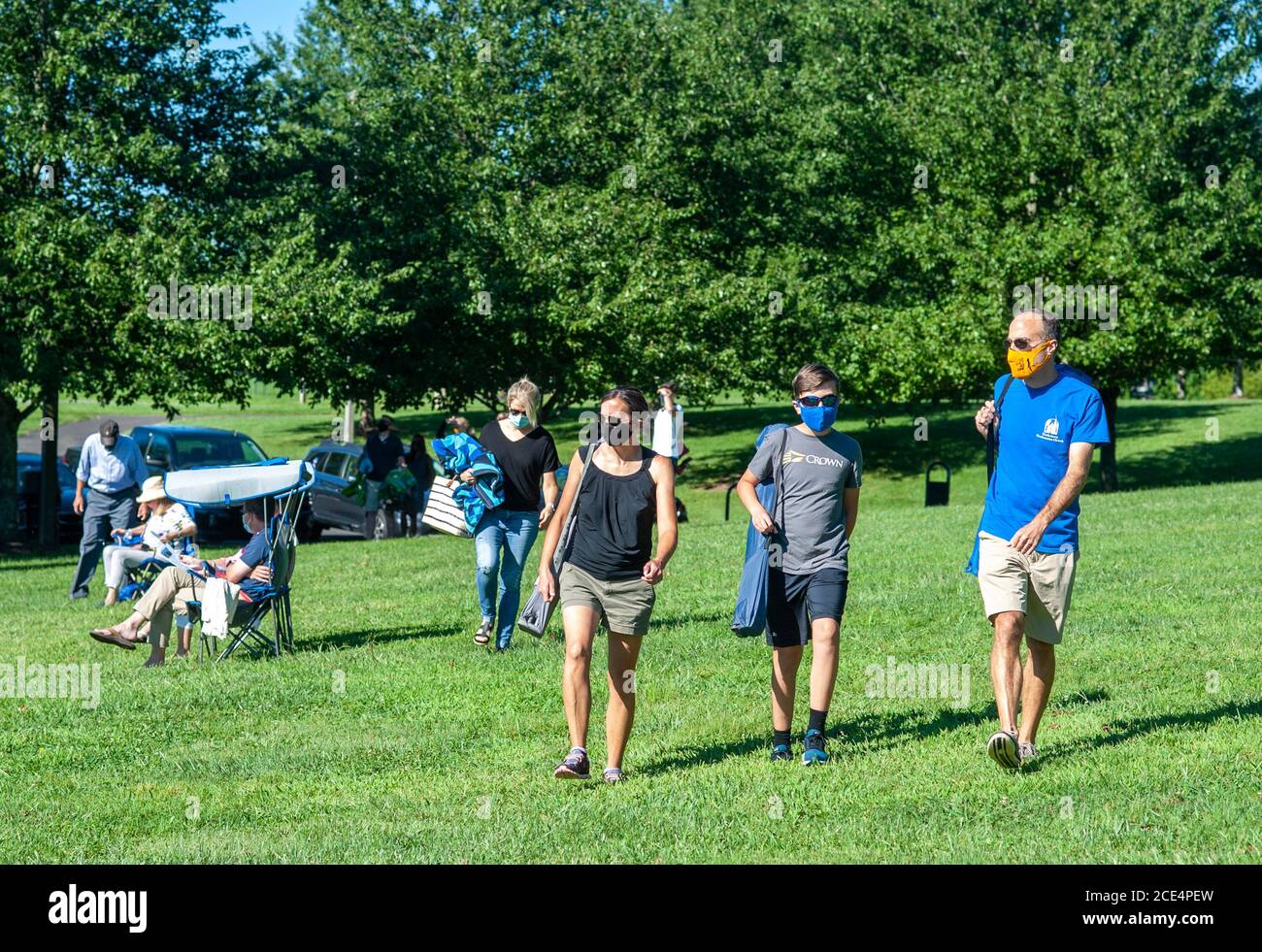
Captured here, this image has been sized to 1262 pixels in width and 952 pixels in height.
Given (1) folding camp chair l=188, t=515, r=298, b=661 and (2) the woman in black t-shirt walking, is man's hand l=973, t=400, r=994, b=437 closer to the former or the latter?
(2) the woman in black t-shirt walking

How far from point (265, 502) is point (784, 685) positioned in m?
5.40

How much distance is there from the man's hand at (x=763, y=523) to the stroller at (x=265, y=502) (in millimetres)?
4837

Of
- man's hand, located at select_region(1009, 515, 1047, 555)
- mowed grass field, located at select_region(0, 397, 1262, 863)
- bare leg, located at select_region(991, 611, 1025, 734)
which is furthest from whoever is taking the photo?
bare leg, located at select_region(991, 611, 1025, 734)

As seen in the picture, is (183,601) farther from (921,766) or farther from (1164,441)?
(1164,441)

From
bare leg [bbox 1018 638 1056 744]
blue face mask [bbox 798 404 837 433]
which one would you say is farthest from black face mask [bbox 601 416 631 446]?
bare leg [bbox 1018 638 1056 744]

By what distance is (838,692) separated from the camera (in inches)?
355

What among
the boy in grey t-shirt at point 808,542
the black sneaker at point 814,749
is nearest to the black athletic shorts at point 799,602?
the boy in grey t-shirt at point 808,542

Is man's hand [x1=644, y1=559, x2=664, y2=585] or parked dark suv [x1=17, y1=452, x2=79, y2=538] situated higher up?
man's hand [x1=644, y1=559, x2=664, y2=585]

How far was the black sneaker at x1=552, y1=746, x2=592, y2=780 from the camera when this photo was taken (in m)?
7.00

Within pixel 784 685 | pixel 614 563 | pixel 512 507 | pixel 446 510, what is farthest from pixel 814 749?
pixel 446 510

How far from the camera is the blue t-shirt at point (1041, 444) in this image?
6.81 metres

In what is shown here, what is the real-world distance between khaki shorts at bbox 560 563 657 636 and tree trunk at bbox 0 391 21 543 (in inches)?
795

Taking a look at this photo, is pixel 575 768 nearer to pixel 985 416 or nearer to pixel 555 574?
pixel 555 574

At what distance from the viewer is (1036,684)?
7145 mm
